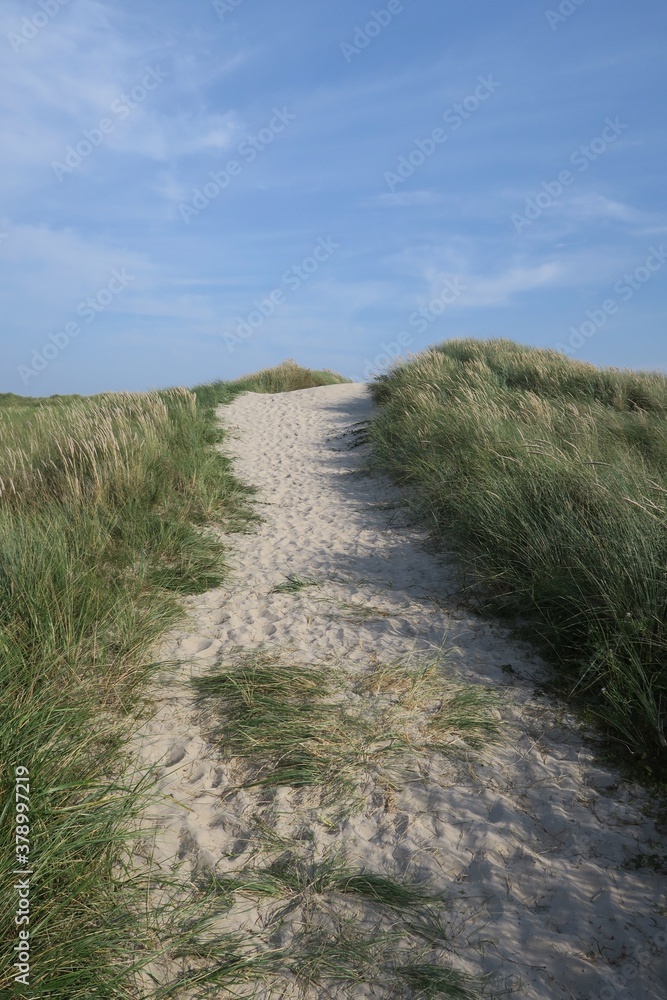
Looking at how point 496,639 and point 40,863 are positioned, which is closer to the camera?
point 40,863

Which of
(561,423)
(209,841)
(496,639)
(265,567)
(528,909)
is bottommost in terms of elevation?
(528,909)

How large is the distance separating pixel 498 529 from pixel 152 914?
355 centimetres

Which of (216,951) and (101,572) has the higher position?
(101,572)

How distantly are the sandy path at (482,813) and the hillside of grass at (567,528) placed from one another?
273 mm

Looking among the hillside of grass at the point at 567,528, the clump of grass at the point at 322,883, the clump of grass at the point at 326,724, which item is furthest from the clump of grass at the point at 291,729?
the hillside of grass at the point at 567,528

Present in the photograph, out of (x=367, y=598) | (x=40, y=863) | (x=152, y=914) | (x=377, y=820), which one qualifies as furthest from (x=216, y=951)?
(x=367, y=598)

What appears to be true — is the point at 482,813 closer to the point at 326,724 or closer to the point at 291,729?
the point at 326,724

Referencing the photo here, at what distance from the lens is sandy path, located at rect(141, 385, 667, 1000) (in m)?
2.12

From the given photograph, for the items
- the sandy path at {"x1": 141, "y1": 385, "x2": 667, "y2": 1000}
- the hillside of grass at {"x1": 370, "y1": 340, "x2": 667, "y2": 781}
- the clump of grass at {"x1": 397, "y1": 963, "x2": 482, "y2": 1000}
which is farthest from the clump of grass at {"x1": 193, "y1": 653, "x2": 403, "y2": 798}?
the hillside of grass at {"x1": 370, "y1": 340, "x2": 667, "y2": 781}

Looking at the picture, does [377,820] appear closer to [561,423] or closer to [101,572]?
[101,572]

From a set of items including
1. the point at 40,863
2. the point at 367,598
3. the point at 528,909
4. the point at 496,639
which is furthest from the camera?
the point at 367,598

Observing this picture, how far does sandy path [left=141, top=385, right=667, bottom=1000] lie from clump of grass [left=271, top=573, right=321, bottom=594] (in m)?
0.09

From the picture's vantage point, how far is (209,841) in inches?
98.4

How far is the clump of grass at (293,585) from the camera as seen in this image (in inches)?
193
